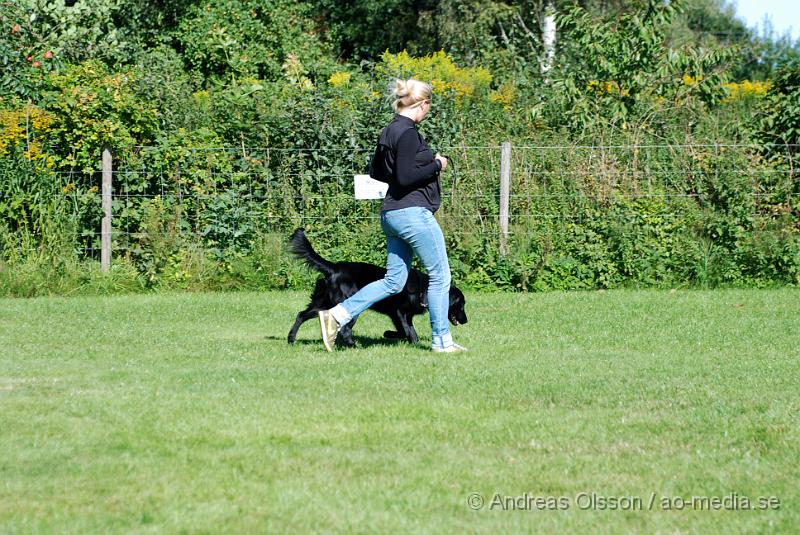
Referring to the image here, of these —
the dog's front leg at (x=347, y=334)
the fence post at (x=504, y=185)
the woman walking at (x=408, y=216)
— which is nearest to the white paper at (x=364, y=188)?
the dog's front leg at (x=347, y=334)

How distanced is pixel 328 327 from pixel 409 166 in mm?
1391

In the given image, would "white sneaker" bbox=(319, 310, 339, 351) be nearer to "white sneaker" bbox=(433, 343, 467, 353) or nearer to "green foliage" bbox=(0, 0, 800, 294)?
"white sneaker" bbox=(433, 343, 467, 353)

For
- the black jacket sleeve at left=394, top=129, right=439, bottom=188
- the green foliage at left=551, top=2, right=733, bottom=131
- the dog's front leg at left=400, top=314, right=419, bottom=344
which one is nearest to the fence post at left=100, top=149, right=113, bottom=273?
the dog's front leg at left=400, top=314, right=419, bottom=344

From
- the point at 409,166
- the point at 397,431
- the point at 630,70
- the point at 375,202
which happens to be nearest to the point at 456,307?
the point at 409,166

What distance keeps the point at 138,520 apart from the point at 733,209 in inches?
405

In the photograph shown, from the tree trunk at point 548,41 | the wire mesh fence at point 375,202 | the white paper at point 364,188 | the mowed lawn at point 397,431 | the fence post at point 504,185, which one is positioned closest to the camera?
the mowed lawn at point 397,431

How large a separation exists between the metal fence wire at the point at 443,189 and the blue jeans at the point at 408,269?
496cm

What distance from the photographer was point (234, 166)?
1294cm

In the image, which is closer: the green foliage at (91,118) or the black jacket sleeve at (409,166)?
the black jacket sleeve at (409,166)

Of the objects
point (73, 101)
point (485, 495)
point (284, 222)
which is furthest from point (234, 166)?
point (485, 495)

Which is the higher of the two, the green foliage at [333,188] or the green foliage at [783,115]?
the green foliage at [783,115]

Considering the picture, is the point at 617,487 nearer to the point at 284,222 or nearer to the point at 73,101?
the point at 284,222

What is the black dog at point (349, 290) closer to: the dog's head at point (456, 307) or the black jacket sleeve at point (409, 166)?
the dog's head at point (456, 307)

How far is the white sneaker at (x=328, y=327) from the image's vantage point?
7730 mm
